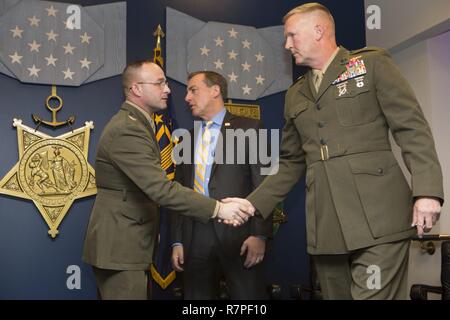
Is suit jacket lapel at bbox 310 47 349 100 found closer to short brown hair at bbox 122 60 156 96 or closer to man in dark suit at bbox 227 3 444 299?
man in dark suit at bbox 227 3 444 299

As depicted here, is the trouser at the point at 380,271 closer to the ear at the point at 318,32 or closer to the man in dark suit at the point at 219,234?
the ear at the point at 318,32

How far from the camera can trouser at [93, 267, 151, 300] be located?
2689 mm

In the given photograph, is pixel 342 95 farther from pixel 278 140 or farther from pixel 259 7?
pixel 259 7

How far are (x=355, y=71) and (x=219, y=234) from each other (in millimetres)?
1414

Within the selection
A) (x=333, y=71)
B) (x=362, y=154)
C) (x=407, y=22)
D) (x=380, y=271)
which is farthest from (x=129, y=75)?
(x=407, y=22)

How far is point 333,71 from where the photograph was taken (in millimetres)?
2367

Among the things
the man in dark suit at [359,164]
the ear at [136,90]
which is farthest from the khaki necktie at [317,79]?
the ear at [136,90]

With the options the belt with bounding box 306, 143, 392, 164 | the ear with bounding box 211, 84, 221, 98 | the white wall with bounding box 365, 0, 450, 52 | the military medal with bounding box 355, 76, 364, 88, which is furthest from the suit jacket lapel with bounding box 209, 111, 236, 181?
the white wall with bounding box 365, 0, 450, 52

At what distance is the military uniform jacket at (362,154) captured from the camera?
6.75 feet

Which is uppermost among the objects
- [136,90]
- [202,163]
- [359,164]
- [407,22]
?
[407,22]

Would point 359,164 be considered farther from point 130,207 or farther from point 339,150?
point 130,207

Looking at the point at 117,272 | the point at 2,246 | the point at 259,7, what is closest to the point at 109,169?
the point at 117,272

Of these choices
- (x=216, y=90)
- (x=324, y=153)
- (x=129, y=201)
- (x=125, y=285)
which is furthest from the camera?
(x=216, y=90)

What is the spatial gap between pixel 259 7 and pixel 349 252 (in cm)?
328
